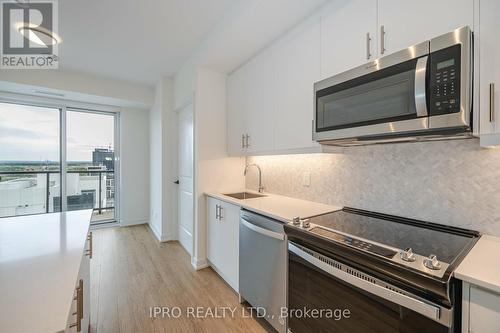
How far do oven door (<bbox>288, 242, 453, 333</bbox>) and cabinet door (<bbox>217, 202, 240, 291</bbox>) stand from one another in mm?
764

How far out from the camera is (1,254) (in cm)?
98

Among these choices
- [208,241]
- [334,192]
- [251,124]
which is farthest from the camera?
[208,241]

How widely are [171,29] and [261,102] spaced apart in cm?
124

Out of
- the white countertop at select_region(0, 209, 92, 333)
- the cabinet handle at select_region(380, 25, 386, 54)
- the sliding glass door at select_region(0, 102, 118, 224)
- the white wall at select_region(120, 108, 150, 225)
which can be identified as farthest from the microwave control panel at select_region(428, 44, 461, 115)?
the sliding glass door at select_region(0, 102, 118, 224)

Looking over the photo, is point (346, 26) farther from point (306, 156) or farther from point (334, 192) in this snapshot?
point (334, 192)

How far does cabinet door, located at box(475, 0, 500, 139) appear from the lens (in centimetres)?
90

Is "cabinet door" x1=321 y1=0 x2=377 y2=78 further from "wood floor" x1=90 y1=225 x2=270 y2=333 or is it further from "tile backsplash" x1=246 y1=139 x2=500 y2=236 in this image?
"wood floor" x1=90 y1=225 x2=270 y2=333

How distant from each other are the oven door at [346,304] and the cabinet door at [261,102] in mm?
1128

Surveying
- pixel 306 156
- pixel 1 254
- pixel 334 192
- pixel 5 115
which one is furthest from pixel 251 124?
pixel 5 115

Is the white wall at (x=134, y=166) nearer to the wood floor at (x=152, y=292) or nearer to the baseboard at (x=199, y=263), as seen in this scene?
the wood floor at (x=152, y=292)

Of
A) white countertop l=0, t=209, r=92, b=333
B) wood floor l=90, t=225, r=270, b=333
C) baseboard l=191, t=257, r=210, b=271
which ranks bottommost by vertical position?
wood floor l=90, t=225, r=270, b=333

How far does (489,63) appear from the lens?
915mm

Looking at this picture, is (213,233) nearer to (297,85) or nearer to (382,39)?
(297,85)

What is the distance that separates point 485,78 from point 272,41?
1641 mm
